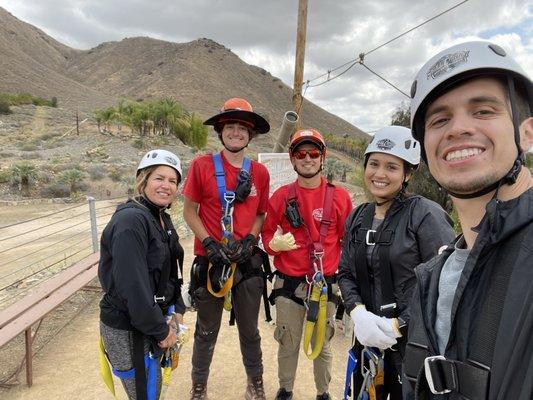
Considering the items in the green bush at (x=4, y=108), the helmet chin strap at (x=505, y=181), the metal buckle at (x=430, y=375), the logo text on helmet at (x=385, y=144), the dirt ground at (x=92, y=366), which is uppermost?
the green bush at (x=4, y=108)

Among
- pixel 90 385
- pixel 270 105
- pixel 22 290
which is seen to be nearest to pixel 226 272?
pixel 90 385

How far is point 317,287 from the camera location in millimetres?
2863

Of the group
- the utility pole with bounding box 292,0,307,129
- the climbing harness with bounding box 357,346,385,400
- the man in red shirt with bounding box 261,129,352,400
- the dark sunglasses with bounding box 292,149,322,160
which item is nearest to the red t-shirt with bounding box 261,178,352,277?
the man in red shirt with bounding box 261,129,352,400

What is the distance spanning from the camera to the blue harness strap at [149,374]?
7.70 ft

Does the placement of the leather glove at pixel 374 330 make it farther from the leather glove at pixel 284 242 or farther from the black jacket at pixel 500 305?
the black jacket at pixel 500 305

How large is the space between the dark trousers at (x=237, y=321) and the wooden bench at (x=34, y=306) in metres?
1.54

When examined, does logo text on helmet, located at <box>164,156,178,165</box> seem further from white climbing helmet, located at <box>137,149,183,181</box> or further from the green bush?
the green bush

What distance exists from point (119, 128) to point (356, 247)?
3619 cm

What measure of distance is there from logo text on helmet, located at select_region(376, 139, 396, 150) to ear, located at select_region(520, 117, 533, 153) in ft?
4.39

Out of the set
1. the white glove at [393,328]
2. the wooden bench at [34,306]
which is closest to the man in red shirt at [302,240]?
the white glove at [393,328]

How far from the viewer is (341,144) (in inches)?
2098

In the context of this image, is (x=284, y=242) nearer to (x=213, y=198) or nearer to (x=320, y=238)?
(x=320, y=238)

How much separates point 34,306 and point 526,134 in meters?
4.32

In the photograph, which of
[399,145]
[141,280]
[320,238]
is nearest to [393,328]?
[320,238]
